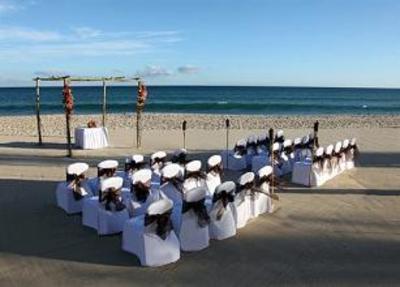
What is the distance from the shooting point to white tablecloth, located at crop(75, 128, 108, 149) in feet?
58.3

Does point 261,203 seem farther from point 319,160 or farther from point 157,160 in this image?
point 319,160

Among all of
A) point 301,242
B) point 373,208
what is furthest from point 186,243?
point 373,208

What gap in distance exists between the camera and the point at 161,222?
290 inches

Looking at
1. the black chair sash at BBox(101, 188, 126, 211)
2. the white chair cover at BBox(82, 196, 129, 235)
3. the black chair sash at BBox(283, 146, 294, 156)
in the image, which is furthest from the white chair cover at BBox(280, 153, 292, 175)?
the black chair sash at BBox(101, 188, 126, 211)

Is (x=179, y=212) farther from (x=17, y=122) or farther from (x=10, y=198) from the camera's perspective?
(x=17, y=122)

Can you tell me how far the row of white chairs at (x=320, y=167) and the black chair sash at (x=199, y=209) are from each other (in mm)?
A: 4813

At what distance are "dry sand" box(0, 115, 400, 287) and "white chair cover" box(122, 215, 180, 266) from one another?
0.12 meters

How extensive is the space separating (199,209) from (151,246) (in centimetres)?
100

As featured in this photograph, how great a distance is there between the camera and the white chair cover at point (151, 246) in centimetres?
732

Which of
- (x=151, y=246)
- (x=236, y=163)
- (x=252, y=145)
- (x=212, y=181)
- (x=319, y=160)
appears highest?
(x=252, y=145)

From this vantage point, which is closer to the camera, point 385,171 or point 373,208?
point 373,208

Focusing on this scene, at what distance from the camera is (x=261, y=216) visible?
31.8 ft

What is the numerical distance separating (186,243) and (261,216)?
225cm

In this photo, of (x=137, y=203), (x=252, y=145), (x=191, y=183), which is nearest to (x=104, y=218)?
(x=137, y=203)
